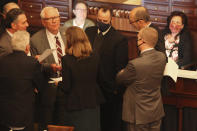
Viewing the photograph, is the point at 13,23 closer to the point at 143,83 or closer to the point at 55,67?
the point at 55,67

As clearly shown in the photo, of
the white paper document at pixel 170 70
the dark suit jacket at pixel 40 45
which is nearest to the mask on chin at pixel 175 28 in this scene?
the white paper document at pixel 170 70

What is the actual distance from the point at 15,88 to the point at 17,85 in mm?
33

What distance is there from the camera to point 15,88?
11.2ft

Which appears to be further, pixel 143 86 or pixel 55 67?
pixel 55 67

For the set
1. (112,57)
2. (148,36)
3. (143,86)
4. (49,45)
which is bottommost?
(143,86)

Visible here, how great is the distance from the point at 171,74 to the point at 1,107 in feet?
6.59

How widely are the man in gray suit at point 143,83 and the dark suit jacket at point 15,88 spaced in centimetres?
100

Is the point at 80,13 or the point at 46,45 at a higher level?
the point at 80,13

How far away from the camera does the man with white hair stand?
3408 mm

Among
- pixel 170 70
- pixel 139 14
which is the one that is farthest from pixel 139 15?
pixel 170 70

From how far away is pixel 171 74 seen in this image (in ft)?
14.3

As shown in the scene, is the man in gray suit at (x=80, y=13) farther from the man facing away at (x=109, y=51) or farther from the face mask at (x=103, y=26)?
the face mask at (x=103, y=26)

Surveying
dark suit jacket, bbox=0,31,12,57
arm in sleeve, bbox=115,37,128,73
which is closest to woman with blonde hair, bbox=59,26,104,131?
arm in sleeve, bbox=115,37,128,73

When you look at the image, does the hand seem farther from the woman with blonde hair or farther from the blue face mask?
the blue face mask
